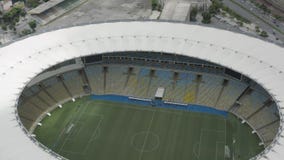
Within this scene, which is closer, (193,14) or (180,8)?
(180,8)

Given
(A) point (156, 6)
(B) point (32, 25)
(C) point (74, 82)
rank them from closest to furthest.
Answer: (C) point (74, 82) < (B) point (32, 25) < (A) point (156, 6)

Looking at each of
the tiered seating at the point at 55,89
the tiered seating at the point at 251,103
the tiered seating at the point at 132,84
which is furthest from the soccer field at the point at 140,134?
the tiered seating at the point at 132,84

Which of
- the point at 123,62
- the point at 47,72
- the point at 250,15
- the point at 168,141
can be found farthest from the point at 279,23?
the point at 47,72

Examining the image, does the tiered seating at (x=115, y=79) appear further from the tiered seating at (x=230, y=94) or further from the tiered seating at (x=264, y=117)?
the tiered seating at (x=264, y=117)

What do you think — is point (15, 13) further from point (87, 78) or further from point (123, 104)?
point (123, 104)

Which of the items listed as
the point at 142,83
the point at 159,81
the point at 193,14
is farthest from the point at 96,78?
the point at 193,14

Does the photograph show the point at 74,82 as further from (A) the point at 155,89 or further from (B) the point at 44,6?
(B) the point at 44,6

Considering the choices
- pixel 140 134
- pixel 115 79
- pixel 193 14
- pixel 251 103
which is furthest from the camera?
pixel 193 14
